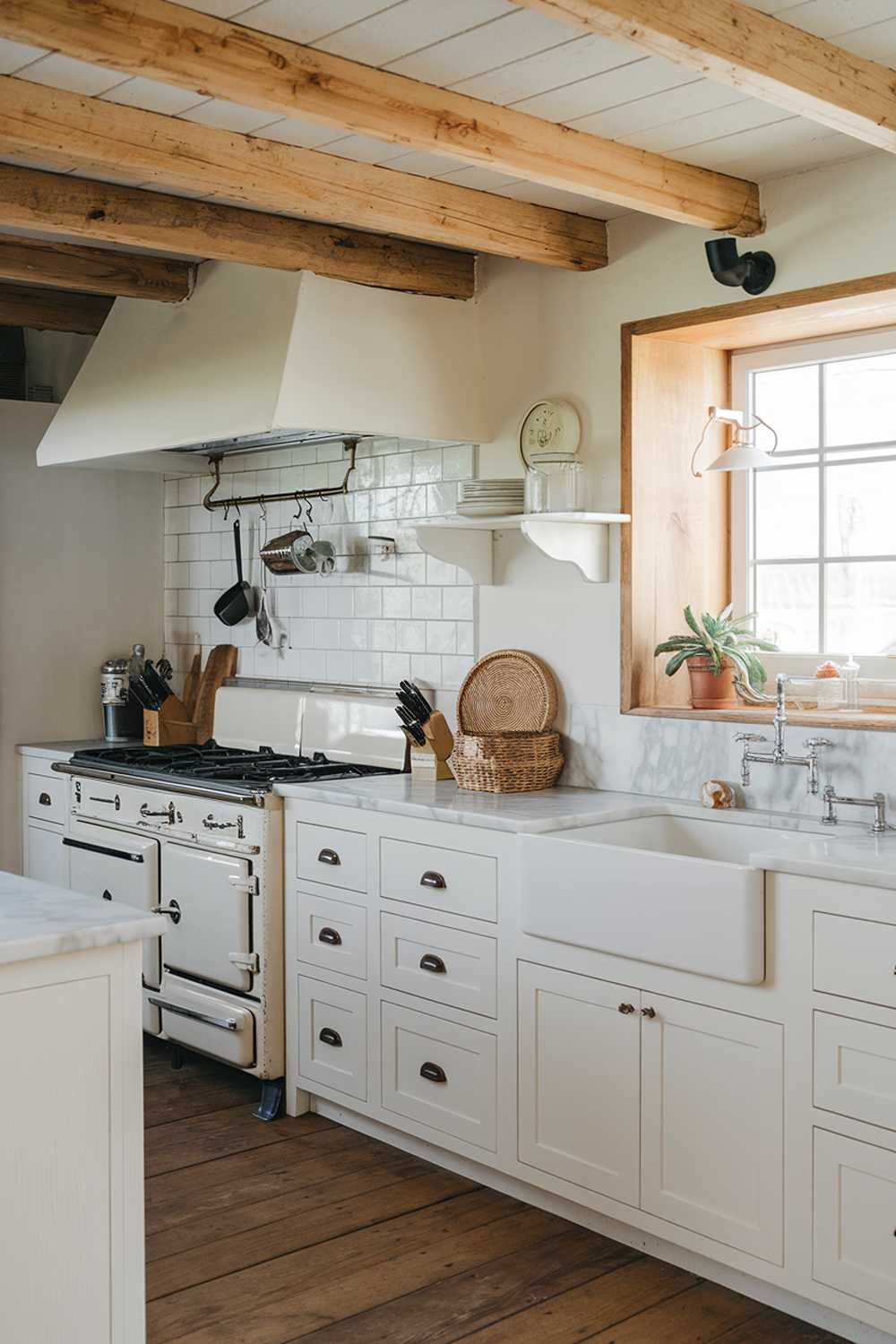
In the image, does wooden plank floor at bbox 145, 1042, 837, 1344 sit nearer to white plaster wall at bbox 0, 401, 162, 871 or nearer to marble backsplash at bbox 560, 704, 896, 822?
marble backsplash at bbox 560, 704, 896, 822

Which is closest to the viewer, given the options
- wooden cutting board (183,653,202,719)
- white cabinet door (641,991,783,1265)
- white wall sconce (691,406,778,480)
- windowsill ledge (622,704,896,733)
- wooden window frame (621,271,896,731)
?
white cabinet door (641,991,783,1265)

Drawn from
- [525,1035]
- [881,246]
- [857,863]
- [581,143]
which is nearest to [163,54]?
[581,143]

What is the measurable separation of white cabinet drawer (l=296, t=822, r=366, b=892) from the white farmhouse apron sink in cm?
66

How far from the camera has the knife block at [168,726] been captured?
5398mm

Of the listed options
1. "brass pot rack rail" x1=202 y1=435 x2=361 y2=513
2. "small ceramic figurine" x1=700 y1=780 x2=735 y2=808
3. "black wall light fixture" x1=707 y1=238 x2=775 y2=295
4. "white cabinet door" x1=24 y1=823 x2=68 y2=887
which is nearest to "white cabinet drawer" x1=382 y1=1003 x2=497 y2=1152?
"small ceramic figurine" x1=700 y1=780 x2=735 y2=808

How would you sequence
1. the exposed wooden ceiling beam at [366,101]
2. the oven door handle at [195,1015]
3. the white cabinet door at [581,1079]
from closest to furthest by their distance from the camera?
the exposed wooden ceiling beam at [366,101]
the white cabinet door at [581,1079]
the oven door handle at [195,1015]

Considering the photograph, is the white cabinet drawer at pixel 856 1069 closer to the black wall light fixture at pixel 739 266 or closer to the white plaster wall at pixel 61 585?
the black wall light fixture at pixel 739 266

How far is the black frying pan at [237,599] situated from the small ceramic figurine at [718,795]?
226 cm

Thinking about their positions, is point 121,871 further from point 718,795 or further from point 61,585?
point 718,795

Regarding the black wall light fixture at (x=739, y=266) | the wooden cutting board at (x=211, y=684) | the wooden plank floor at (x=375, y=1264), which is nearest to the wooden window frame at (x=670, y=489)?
the black wall light fixture at (x=739, y=266)

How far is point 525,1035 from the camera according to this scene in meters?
3.40

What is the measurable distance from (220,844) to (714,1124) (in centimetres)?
184

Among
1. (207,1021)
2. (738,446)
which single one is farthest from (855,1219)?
(207,1021)

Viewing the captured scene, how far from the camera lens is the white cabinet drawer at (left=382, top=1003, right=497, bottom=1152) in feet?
11.5
